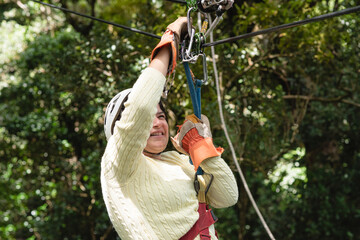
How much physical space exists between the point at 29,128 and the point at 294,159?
2993 mm

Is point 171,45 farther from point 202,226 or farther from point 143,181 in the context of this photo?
point 202,226

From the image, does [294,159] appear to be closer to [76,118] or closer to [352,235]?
[352,235]

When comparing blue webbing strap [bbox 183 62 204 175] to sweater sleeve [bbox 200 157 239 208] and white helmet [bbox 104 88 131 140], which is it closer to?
sweater sleeve [bbox 200 157 239 208]

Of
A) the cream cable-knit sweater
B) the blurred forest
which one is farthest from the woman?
the blurred forest

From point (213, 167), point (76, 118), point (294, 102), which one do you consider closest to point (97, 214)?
point (76, 118)

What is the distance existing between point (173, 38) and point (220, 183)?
0.67 meters

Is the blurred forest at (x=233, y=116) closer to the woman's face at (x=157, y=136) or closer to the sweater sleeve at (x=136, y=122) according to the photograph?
the woman's face at (x=157, y=136)

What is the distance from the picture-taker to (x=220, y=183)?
1997mm

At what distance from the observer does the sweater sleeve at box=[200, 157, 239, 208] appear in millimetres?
1952

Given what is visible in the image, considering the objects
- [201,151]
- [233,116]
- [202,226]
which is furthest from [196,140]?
[233,116]

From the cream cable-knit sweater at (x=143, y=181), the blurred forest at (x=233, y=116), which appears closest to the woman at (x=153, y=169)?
the cream cable-knit sweater at (x=143, y=181)

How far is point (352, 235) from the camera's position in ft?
17.3

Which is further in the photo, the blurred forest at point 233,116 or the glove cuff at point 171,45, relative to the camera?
the blurred forest at point 233,116

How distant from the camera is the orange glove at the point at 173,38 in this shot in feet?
5.50
